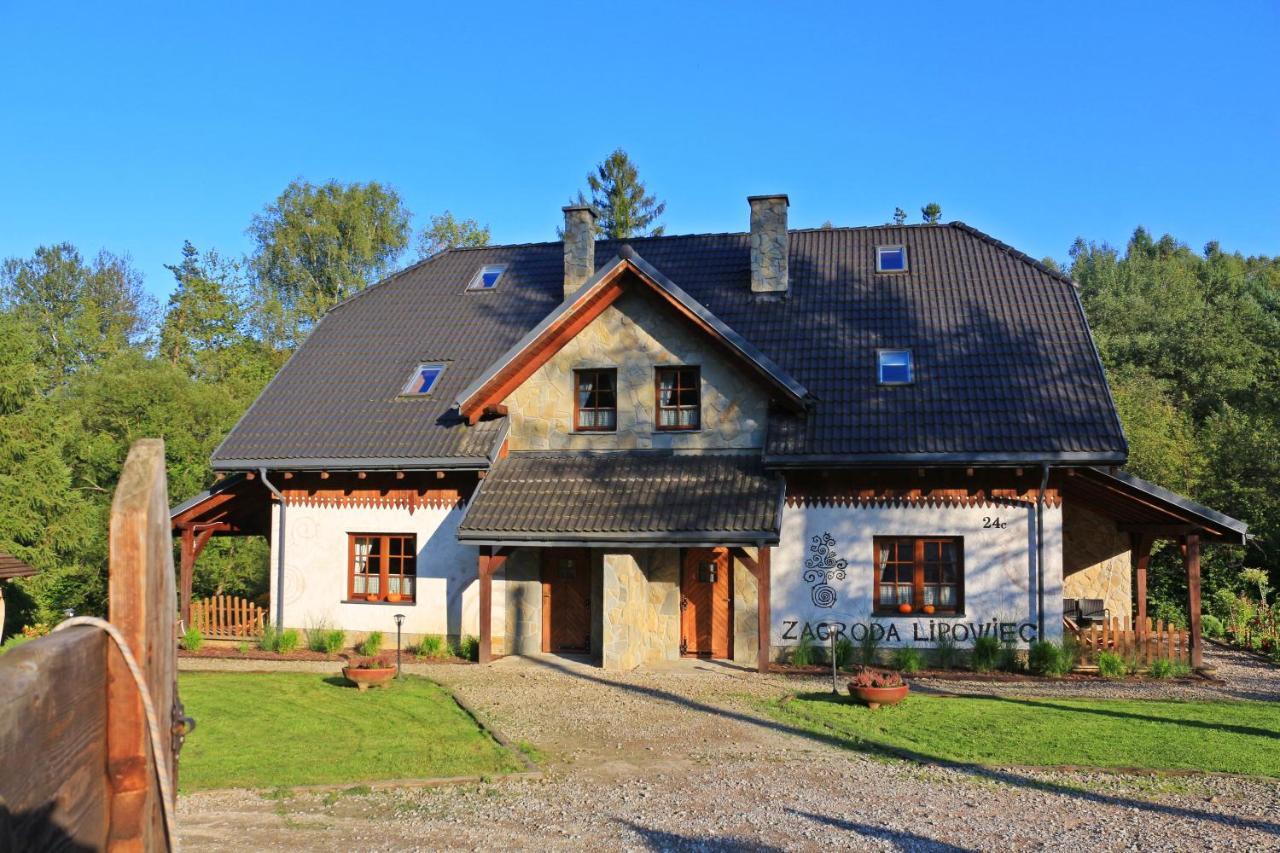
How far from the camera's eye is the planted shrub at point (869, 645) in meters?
17.6

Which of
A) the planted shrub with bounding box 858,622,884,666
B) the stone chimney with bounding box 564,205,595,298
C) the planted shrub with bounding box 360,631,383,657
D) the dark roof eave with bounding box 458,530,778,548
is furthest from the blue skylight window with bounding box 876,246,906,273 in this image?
the planted shrub with bounding box 360,631,383,657

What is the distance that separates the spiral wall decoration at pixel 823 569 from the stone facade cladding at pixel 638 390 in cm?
200

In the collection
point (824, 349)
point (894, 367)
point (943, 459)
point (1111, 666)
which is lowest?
point (1111, 666)

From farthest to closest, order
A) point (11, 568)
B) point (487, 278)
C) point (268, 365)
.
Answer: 1. point (268, 365)
2. point (487, 278)
3. point (11, 568)

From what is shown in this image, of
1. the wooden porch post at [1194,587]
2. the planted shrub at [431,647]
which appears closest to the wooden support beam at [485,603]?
the planted shrub at [431,647]

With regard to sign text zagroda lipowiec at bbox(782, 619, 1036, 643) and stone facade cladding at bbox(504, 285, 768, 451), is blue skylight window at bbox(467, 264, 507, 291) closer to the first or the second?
stone facade cladding at bbox(504, 285, 768, 451)

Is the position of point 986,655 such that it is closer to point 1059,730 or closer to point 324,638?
point 1059,730

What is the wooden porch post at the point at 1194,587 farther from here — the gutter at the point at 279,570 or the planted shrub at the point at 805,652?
the gutter at the point at 279,570

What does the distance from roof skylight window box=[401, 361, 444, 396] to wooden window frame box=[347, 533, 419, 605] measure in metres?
2.76

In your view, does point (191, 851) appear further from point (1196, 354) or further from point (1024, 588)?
point (1196, 354)

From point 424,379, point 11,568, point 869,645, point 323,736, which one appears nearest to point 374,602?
point 424,379

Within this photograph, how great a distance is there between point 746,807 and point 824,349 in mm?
11620

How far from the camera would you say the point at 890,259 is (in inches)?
887

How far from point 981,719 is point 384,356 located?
45.2ft
